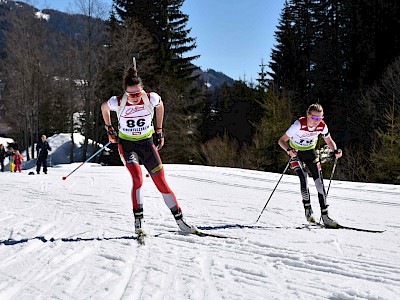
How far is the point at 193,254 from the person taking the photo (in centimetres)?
407

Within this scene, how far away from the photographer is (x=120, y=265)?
3697mm

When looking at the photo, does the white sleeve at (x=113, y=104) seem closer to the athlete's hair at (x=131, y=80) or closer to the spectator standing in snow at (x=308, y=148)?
the athlete's hair at (x=131, y=80)

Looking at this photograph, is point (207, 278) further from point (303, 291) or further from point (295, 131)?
point (295, 131)

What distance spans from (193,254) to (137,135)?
1741 mm

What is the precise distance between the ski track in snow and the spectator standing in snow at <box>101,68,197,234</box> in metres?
0.47

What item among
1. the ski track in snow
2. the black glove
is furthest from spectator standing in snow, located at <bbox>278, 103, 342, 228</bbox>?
the black glove

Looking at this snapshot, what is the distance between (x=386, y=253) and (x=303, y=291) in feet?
5.86

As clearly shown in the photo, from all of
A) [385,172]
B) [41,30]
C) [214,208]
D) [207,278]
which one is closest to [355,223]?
[214,208]

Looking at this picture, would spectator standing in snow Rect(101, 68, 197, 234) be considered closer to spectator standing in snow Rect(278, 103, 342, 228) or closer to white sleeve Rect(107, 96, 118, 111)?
white sleeve Rect(107, 96, 118, 111)

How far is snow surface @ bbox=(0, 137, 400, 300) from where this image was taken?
10.1ft

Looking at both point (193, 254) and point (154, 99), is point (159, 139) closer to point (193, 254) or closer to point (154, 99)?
point (154, 99)

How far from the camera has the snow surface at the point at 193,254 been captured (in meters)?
3.08

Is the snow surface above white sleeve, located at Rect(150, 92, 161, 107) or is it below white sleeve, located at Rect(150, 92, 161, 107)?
below

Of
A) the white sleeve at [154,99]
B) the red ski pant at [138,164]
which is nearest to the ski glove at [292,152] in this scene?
the red ski pant at [138,164]
